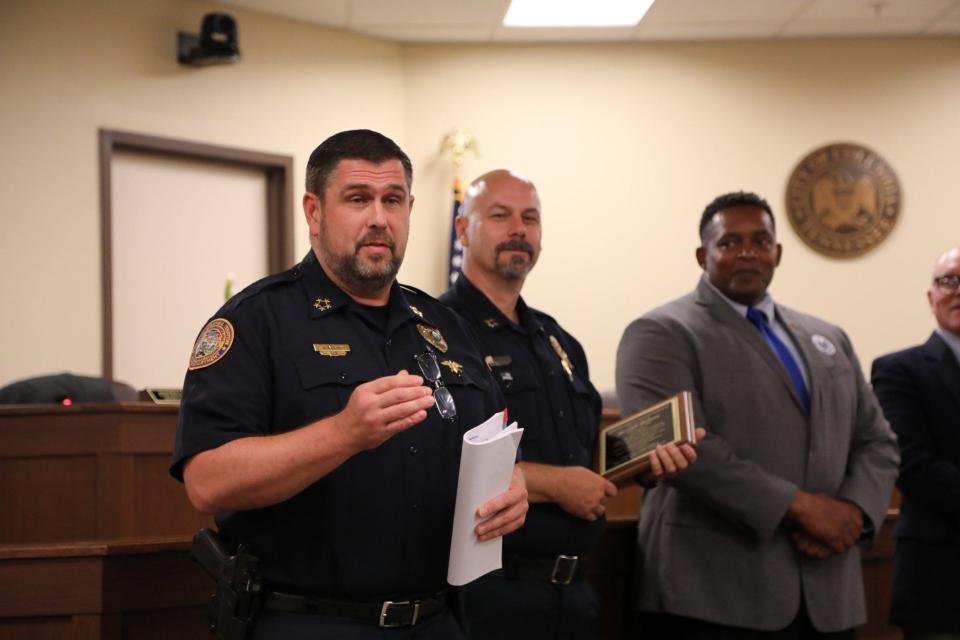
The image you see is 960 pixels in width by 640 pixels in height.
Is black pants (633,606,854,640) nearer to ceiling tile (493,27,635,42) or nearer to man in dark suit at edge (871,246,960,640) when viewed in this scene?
man in dark suit at edge (871,246,960,640)

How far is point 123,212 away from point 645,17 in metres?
3.06

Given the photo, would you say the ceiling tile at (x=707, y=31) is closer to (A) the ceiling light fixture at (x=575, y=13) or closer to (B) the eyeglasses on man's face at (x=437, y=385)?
(A) the ceiling light fixture at (x=575, y=13)

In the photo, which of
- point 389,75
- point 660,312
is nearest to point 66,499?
point 660,312

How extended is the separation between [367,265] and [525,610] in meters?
0.96

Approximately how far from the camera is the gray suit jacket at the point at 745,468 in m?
2.95

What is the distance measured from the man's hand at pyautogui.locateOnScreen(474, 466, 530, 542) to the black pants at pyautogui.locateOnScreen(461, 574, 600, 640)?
0.57 meters

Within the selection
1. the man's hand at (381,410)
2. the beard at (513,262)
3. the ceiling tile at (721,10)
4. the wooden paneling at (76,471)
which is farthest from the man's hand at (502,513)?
the ceiling tile at (721,10)

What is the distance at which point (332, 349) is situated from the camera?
207cm

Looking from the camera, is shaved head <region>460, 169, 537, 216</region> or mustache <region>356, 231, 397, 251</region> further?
shaved head <region>460, 169, 537, 216</region>

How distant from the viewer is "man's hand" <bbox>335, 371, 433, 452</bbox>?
1742 mm

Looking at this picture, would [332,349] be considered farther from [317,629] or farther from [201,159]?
[201,159]

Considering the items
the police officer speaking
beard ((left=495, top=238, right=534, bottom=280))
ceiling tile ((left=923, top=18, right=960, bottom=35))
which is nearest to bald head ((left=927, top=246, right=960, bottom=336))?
beard ((left=495, top=238, right=534, bottom=280))

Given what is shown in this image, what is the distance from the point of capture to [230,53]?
600cm

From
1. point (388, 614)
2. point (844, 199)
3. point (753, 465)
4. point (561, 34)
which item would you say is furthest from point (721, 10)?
point (388, 614)
